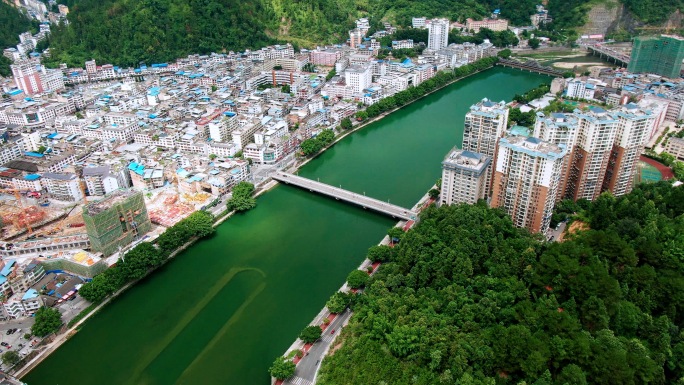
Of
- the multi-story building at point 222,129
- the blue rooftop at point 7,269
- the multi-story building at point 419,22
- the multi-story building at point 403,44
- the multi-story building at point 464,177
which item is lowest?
the blue rooftop at point 7,269

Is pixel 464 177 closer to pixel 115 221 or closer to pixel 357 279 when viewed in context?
pixel 357 279

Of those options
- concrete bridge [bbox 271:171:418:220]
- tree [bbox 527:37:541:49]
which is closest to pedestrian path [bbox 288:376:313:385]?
concrete bridge [bbox 271:171:418:220]

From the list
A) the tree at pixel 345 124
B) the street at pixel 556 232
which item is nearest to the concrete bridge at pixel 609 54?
the tree at pixel 345 124

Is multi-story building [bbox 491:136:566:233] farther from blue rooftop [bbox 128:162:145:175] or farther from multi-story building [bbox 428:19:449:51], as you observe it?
multi-story building [bbox 428:19:449:51]

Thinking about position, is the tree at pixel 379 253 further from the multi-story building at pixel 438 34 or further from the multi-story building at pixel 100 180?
the multi-story building at pixel 438 34

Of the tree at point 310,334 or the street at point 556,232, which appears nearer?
the tree at point 310,334

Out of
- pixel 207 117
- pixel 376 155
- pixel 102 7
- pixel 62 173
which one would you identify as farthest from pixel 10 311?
pixel 102 7

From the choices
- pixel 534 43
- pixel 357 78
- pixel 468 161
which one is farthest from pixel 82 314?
pixel 534 43
